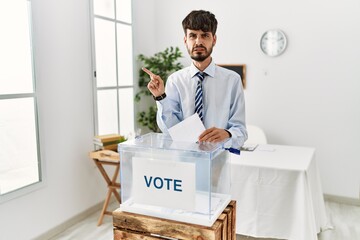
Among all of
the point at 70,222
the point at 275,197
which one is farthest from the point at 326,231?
the point at 70,222

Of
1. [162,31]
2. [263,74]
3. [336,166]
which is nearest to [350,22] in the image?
[263,74]

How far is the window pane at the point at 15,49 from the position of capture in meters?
2.57

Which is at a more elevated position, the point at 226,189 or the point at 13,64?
the point at 13,64

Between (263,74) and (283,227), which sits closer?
(283,227)

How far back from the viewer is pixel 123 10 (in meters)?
4.03

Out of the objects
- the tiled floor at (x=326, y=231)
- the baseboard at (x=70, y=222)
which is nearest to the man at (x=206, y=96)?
→ the tiled floor at (x=326, y=231)

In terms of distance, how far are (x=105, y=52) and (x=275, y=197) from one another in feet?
7.46

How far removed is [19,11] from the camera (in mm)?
2678

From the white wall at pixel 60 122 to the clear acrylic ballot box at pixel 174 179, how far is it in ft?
5.78

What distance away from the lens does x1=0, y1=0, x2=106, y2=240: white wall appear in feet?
9.25

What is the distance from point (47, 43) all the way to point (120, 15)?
1.26 meters

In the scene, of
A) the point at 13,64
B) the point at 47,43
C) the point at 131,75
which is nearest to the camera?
the point at 13,64

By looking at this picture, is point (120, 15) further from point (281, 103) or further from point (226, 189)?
point (226, 189)

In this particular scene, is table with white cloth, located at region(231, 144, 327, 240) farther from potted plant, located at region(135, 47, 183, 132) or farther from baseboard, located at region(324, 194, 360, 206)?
potted plant, located at region(135, 47, 183, 132)
